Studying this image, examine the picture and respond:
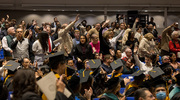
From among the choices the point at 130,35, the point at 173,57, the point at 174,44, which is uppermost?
the point at 130,35

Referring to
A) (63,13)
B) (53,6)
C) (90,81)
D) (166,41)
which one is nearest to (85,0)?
(53,6)

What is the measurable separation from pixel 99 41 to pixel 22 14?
44.6ft

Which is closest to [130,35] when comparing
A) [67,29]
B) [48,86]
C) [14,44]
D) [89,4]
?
[67,29]

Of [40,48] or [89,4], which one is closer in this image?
[40,48]

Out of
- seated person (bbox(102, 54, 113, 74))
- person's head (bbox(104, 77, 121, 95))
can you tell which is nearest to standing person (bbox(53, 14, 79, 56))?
seated person (bbox(102, 54, 113, 74))

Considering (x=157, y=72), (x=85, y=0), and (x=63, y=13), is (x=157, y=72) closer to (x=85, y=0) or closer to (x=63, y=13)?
(x=85, y=0)

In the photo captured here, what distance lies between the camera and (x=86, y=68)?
5875 millimetres

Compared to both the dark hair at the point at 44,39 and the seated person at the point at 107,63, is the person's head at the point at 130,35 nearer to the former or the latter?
the seated person at the point at 107,63

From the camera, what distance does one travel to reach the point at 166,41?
31.9ft

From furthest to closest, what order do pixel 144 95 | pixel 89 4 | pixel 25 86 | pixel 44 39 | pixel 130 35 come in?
pixel 89 4, pixel 130 35, pixel 44 39, pixel 144 95, pixel 25 86

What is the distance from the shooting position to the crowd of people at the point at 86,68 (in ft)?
10.1

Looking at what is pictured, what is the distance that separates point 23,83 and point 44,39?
420cm

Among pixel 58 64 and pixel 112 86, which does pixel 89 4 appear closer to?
pixel 112 86

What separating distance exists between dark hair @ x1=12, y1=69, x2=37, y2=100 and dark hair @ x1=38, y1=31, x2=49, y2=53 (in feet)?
13.4
